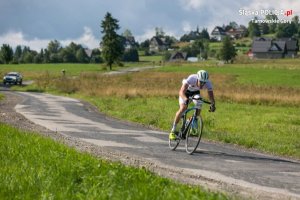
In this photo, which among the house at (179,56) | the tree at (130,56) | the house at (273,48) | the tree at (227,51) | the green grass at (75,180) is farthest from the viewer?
the house at (179,56)

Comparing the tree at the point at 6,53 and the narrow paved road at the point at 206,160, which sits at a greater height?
the tree at the point at 6,53

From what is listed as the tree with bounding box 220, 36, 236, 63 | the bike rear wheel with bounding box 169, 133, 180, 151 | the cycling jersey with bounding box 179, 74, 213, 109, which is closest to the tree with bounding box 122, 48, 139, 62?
the tree with bounding box 220, 36, 236, 63

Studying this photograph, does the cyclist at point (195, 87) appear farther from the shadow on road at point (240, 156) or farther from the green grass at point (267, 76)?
the green grass at point (267, 76)

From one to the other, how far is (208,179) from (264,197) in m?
1.53

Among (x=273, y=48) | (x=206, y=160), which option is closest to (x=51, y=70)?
(x=273, y=48)

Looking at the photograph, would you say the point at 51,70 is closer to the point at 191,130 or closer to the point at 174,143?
the point at 174,143

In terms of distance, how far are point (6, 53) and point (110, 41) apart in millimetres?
48600

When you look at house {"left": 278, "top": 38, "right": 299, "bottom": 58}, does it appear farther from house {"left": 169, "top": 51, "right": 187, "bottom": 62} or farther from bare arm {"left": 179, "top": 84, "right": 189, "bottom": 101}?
bare arm {"left": 179, "top": 84, "right": 189, "bottom": 101}

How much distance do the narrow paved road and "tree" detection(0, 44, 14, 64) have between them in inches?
4701

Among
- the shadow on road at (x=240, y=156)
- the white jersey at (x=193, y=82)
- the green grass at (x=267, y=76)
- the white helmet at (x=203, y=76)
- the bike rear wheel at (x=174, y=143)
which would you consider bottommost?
the green grass at (x=267, y=76)

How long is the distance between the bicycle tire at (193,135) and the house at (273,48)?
6086 inches

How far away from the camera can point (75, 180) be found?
26.1 feet

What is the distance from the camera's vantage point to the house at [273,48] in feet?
535

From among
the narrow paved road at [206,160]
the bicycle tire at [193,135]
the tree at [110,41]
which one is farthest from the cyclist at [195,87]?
the tree at [110,41]
